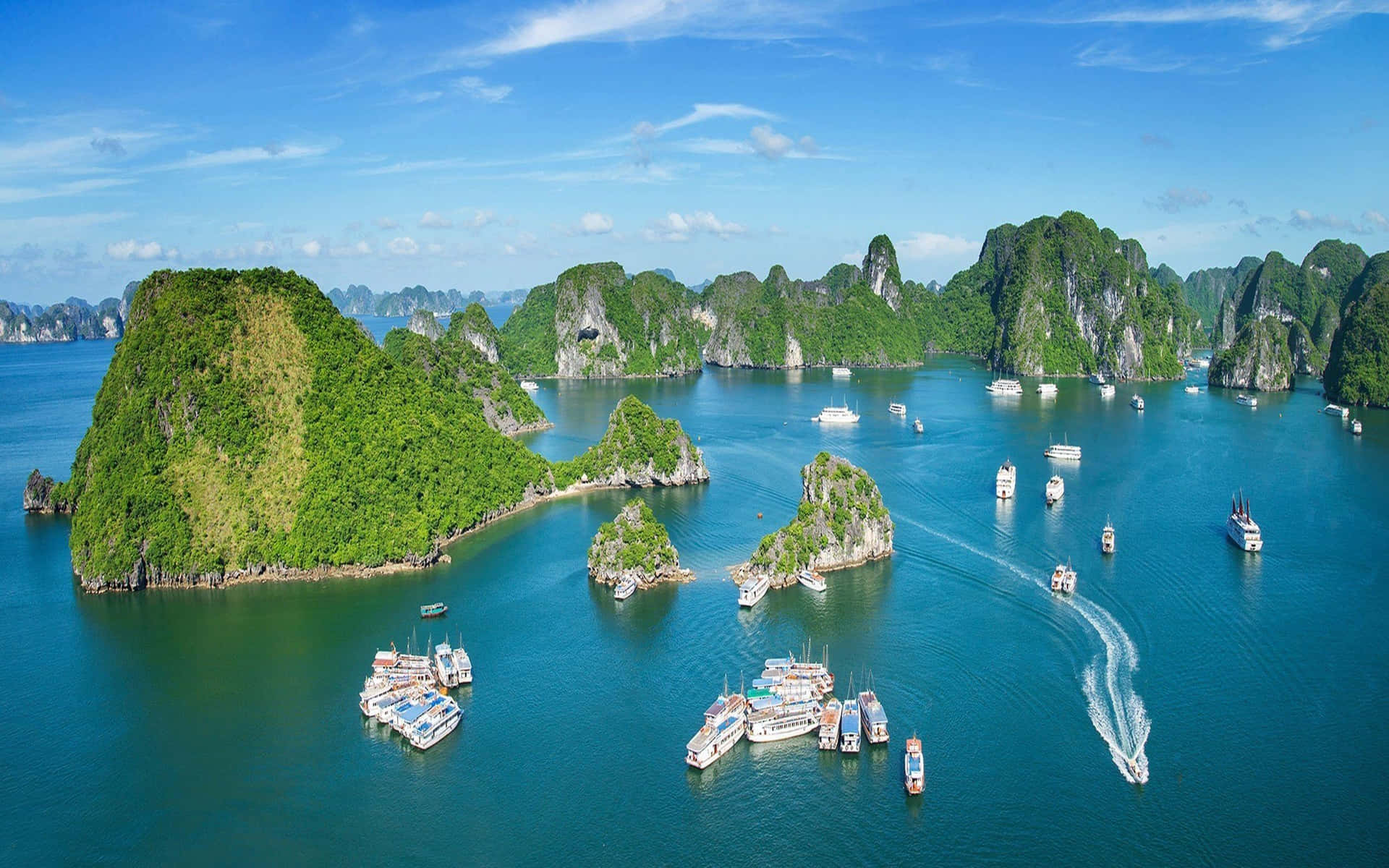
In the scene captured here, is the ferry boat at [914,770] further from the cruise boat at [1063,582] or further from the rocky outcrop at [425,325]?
the rocky outcrop at [425,325]

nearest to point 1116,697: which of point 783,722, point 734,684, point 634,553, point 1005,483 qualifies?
point 783,722

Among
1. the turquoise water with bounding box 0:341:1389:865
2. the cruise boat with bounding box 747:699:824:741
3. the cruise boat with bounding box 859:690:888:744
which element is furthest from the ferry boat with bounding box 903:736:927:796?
the cruise boat with bounding box 747:699:824:741

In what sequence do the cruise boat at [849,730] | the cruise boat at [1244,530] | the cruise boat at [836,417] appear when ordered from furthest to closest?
the cruise boat at [836,417] → the cruise boat at [1244,530] → the cruise boat at [849,730]

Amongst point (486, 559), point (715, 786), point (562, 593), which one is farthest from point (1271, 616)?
point (486, 559)

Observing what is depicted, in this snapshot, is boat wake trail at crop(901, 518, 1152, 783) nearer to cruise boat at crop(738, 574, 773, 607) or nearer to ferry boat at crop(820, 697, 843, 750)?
ferry boat at crop(820, 697, 843, 750)

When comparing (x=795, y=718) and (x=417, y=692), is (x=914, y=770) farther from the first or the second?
(x=417, y=692)

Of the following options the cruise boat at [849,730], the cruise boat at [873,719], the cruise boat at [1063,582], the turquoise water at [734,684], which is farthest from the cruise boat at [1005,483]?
the cruise boat at [849,730]

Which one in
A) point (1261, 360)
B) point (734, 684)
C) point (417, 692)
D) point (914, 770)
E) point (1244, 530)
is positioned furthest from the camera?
point (1261, 360)
